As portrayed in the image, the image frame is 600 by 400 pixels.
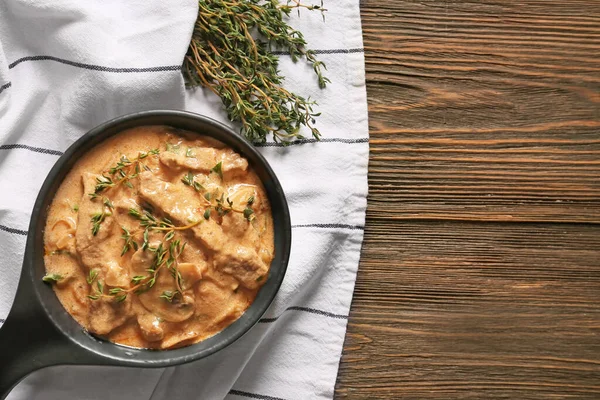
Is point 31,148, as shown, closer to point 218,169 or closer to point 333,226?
point 218,169

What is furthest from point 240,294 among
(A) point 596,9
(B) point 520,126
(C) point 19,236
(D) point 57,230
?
(A) point 596,9

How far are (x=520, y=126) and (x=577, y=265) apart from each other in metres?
0.51

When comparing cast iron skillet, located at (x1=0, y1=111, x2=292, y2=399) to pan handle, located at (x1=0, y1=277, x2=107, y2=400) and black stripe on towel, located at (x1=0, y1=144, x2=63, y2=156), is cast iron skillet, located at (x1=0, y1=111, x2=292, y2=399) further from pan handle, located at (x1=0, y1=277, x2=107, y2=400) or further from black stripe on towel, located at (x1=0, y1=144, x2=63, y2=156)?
black stripe on towel, located at (x1=0, y1=144, x2=63, y2=156)

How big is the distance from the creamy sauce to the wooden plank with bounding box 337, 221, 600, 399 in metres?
0.50

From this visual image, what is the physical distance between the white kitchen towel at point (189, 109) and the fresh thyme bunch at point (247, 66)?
58 millimetres

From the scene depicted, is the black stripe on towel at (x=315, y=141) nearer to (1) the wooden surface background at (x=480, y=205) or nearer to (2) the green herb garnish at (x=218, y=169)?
(1) the wooden surface background at (x=480, y=205)

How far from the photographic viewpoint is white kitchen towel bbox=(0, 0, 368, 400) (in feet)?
6.69

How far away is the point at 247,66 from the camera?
206 cm

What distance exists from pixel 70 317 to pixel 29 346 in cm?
13

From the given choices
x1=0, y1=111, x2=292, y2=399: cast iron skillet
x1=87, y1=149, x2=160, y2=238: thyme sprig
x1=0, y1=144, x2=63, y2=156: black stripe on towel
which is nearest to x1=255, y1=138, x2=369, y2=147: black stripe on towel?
x1=0, y1=111, x2=292, y2=399: cast iron skillet

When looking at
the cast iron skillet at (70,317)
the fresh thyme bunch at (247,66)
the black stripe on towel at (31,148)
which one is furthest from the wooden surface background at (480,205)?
the black stripe on towel at (31,148)

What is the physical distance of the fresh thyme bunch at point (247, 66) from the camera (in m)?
2.05

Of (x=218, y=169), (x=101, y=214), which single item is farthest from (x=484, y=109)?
(x=101, y=214)

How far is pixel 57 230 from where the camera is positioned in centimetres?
190
